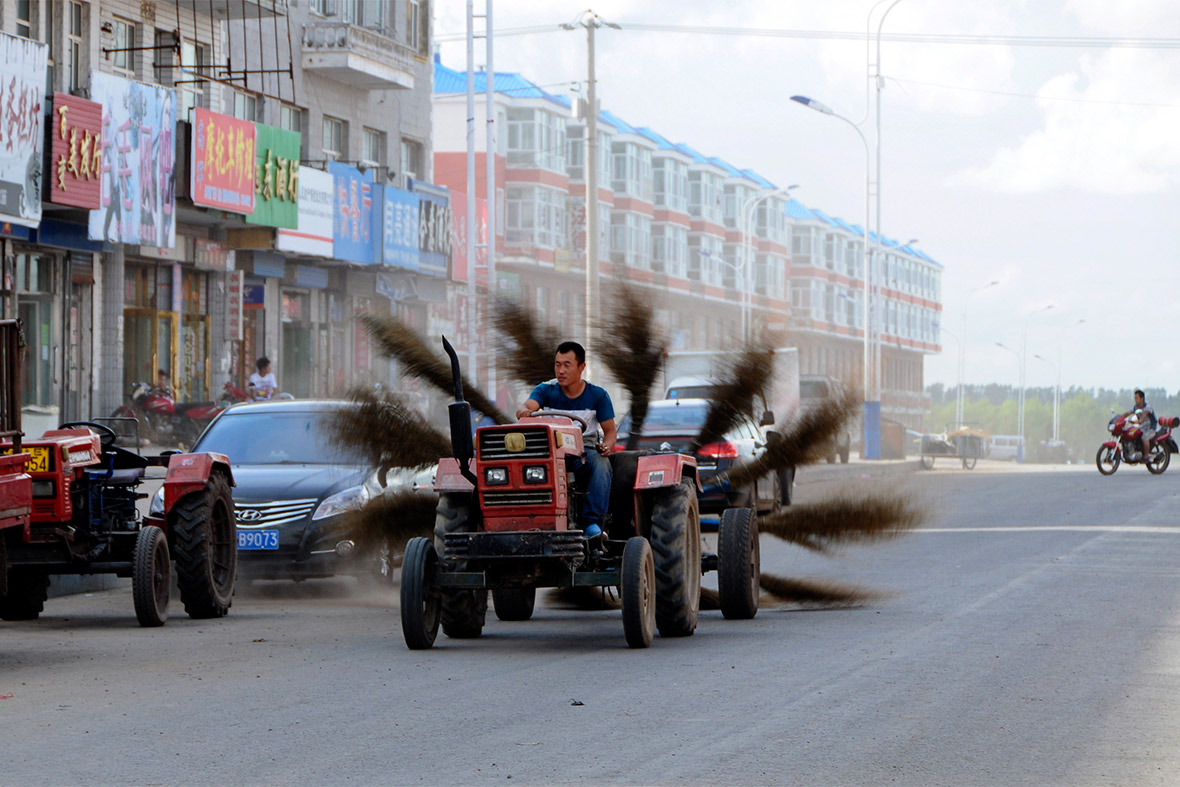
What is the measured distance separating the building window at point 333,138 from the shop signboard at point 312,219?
2718 mm

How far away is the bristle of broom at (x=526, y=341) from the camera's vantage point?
12.5 metres

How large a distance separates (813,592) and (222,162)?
21.9 metres

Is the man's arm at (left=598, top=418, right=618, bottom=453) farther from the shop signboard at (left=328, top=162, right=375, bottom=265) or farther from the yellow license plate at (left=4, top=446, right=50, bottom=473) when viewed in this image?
the shop signboard at (left=328, top=162, right=375, bottom=265)

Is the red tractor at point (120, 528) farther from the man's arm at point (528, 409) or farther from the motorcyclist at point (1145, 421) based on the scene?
the motorcyclist at point (1145, 421)

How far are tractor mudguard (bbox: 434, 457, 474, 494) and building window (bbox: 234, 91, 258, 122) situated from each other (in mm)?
26527

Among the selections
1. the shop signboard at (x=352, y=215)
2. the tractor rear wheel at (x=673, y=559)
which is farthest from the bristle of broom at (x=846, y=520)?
the shop signboard at (x=352, y=215)

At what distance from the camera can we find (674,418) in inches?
784

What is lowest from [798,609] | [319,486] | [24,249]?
[798,609]

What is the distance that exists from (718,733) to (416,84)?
38.9m

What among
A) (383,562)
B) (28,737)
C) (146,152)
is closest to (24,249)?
(146,152)

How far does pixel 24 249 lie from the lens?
29047 mm

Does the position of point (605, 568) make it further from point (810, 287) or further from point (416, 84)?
point (810, 287)

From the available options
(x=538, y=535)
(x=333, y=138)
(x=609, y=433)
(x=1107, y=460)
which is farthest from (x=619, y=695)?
(x=333, y=138)

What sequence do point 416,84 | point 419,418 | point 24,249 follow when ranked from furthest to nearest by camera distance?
point 416,84
point 24,249
point 419,418
